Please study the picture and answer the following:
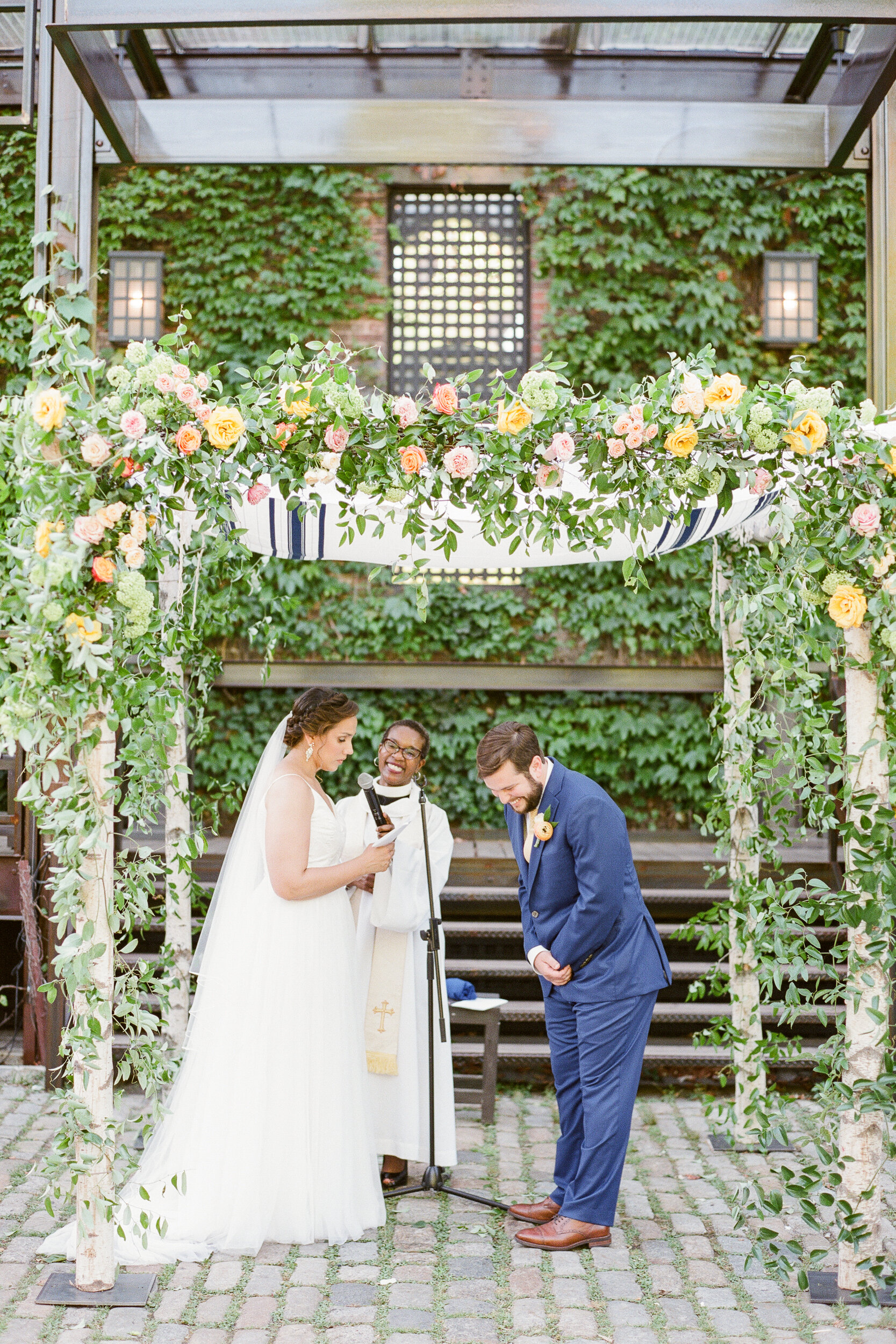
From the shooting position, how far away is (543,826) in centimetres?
404

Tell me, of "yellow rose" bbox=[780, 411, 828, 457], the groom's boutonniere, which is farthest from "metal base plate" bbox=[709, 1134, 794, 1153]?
"yellow rose" bbox=[780, 411, 828, 457]

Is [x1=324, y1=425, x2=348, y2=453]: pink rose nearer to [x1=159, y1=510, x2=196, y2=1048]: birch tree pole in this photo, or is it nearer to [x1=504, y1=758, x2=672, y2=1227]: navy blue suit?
[x1=504, y1=758, x2=672, y2=1227]: navy blue suit

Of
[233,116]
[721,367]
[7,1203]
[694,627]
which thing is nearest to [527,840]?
[694,627]

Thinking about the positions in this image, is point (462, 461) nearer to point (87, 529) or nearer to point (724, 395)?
point (724, 395)

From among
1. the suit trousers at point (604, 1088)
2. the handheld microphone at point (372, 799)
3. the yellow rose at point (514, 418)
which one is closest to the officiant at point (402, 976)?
the handheld microphone at point (372, 799)

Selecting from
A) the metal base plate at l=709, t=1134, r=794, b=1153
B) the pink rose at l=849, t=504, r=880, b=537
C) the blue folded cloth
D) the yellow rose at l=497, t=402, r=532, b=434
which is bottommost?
the metal base plate at l=709, t=1134, r=794, b=1153

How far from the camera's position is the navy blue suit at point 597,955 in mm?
4031

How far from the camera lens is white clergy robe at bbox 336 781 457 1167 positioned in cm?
461

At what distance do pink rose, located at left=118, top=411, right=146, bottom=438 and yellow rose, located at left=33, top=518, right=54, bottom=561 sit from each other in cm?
34

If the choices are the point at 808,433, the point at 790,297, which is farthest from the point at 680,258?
the point at 808,433

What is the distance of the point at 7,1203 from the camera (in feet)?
14.8

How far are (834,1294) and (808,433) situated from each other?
2.69 meters

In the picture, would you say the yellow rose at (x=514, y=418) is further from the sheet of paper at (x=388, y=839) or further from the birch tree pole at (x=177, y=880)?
the birch tree pole at (x=177, y=880)

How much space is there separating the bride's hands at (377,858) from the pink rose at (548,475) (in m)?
1.41
